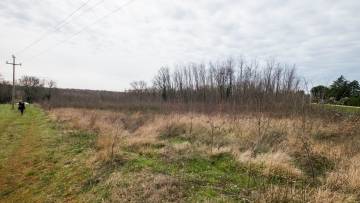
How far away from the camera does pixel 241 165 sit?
20.9 feet

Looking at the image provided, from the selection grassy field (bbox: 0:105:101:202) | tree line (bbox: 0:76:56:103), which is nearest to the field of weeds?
grassy field (bbox: 0:105:101:202)

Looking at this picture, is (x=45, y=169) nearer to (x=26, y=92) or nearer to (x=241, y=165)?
(x=241, y=165)

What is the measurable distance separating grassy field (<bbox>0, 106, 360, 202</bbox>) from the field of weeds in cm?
2

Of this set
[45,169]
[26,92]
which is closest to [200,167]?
[45,169]

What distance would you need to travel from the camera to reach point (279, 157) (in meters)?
6.35

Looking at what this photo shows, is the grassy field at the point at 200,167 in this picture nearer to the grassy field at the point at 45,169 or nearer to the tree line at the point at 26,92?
the grassy field at the point at 45,169

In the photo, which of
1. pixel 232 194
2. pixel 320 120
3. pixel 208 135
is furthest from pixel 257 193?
pixel 320 120

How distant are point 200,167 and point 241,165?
3.02 feet

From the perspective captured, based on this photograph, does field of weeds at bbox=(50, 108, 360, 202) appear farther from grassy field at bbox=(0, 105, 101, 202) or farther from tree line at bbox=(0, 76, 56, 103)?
tree line at bbox=(0, 76, 56, 103)

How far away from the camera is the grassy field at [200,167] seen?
187 inches

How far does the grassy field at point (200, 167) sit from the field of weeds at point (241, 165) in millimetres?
19

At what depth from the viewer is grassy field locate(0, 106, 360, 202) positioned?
4746 millimetres

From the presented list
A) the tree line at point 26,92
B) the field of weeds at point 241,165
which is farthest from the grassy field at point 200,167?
the tree line at point 26,92

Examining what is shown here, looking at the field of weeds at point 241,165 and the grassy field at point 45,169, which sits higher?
the field of weeds at point 241,165
